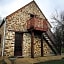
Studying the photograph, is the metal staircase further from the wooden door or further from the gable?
the wooden door

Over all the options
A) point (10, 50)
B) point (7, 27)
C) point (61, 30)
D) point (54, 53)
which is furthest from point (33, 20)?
point (61, 30)

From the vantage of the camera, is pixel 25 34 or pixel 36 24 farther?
pixel 25 34

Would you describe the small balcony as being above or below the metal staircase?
above

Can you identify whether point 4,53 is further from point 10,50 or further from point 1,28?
point 1,28

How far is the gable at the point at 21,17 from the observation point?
2116 cm

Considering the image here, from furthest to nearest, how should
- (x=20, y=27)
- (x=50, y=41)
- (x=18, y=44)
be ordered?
(x=50, y=41) → (x=20, y=27) → (x=18, y=44)

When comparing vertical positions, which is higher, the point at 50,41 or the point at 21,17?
the point at 21,17

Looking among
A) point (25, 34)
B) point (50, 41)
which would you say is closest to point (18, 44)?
point (25, 34)

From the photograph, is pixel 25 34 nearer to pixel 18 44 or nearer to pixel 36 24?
pixel 18 44

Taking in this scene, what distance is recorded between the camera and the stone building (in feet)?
67.9

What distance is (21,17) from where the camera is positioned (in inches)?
877

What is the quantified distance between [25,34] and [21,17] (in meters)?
2.41

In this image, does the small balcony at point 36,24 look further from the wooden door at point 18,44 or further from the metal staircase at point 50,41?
the metal staircase at point 50,41

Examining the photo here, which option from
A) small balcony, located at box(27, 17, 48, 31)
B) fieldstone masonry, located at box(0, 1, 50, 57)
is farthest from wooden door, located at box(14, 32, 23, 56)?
small balcony, located at box(27, 17, 48, 31)
